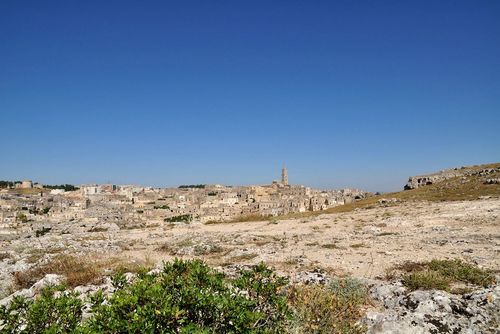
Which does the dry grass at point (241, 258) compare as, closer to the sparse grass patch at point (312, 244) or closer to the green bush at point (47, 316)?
the sparse grass patch at point (312, 244)

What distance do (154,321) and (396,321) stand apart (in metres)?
4.67

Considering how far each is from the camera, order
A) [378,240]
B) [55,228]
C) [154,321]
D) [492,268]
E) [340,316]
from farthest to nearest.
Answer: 1. [55,228]
2. [378,240]
3. [492,268]
4. [340,316]
5. [154,321]

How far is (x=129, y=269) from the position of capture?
11.0 meters

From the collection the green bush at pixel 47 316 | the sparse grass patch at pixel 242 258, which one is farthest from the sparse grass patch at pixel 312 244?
the green bush at pixel 47 316

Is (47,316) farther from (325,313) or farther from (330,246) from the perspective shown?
(330,246)

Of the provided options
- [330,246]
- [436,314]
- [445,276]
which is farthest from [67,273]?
[445,276]

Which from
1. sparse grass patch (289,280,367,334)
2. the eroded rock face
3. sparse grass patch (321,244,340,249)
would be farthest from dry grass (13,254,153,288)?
sparse grass patch (321,244,340,249)

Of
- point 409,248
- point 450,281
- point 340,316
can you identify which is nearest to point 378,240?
point 409,248

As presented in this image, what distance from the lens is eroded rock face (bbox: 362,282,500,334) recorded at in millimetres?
5730

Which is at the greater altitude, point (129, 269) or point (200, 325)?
point (200, 325)

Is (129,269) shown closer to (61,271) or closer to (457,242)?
(61,271)

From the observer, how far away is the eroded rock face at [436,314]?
18.8ft

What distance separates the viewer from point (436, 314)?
625 centimetres

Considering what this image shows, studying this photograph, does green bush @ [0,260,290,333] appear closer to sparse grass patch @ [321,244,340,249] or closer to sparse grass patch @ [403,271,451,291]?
sparse grass patch @ [403,271,451,291]
